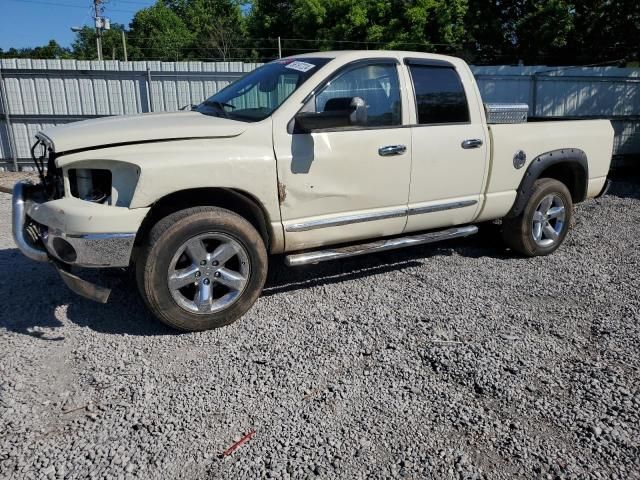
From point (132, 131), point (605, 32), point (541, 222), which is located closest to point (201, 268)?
point (132, 131)

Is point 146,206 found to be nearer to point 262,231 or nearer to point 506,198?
point 262,231

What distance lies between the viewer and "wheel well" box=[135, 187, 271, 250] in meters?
3.72

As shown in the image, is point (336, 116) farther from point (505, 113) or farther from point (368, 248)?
point (505, 113)

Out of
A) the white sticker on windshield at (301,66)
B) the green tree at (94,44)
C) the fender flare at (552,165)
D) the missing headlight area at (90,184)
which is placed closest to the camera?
the missing headlight area at (90,184)

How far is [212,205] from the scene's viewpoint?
3906 millimetres

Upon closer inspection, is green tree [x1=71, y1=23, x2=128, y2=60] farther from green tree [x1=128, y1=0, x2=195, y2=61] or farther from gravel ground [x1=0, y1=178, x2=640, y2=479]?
gravel ground [x1=0, y1=178, x2=640, y2=479]

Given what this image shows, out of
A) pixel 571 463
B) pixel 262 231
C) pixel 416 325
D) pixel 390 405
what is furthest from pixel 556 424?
pixel 262 231

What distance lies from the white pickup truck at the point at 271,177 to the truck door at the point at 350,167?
0.01m

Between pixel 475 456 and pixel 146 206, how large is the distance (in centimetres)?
244

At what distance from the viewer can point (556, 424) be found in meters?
2.89

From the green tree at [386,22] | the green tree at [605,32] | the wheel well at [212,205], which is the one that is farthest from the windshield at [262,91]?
the green tree at [605,32]

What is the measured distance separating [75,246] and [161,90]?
30.6 feet

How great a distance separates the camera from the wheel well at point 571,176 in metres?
5.78

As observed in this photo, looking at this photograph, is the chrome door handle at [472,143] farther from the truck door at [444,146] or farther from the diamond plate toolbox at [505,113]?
the diamond plate toolbox at [505,113]
